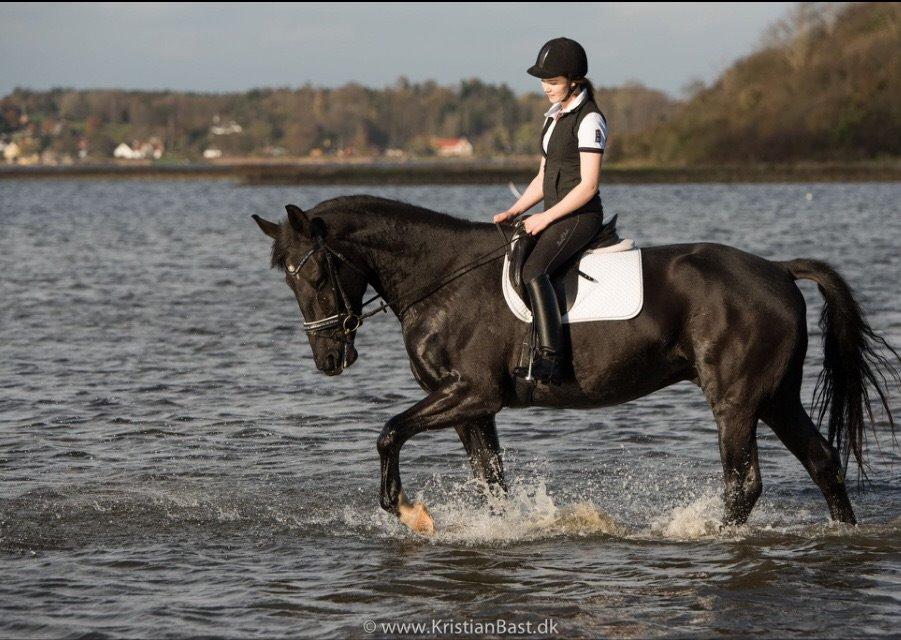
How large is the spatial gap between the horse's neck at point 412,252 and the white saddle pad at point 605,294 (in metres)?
0.40

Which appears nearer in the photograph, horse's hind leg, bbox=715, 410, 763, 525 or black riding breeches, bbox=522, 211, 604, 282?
black riding breeches, bbox=522, 211, 604, 282

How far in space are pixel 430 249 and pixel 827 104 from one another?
109m

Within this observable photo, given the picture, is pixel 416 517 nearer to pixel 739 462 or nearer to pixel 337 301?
pixel 337 301

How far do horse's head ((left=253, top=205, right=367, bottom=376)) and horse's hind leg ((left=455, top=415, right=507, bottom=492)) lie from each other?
101cm

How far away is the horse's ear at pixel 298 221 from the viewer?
821 cm

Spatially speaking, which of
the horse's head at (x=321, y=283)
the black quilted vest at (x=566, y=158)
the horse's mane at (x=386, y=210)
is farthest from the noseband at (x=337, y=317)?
→ the black quilted vest at (x=566, y=158)

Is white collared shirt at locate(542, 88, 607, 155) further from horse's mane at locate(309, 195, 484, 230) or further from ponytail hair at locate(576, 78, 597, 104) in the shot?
horse's mane at locate(309, 195, 484, 230)

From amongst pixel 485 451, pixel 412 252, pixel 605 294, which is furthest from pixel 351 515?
pixel 605 294

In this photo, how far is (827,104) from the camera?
11138 cm

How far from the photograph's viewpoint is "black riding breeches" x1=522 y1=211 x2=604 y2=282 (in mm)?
8549

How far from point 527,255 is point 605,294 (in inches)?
23.4

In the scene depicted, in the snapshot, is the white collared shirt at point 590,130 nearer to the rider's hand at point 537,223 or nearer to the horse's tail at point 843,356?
the rider's hand at point 537,223

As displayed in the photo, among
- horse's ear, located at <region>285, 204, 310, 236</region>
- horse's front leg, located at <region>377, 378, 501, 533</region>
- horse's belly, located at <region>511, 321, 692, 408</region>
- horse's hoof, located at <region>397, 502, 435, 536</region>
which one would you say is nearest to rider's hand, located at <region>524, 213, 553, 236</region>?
horse's belly, located at <region>511, 321, 692, 408</region>

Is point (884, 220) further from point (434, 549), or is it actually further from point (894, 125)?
point (894, 125)
